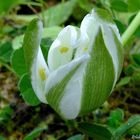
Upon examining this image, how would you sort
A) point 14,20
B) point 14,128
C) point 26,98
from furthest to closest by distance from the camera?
point 14,20
point 14,128
point 26,98

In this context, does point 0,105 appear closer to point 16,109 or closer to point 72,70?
point 16,109

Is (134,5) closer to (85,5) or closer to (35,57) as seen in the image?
(85,5)

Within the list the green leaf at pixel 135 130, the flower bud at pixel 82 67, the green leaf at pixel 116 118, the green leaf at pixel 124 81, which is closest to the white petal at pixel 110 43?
the flower bud at pixel 82 67

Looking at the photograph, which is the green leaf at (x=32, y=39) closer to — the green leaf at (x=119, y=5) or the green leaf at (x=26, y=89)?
the green leaf at (x=26, y=89)

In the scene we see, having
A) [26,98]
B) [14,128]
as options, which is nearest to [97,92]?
[26,98]

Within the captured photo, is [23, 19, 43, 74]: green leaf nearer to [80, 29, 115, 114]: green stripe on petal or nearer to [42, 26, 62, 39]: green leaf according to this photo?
[80, 29, 115, 114]: green stripe on petal

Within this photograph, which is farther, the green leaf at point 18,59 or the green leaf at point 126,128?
the green leaf at point 18,59
